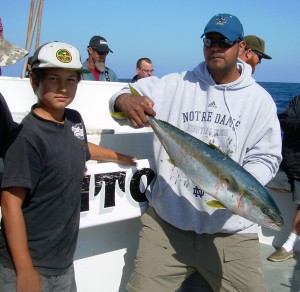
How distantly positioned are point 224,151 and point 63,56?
1.26m

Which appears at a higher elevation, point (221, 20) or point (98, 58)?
point (221, 20)

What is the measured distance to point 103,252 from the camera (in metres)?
3.11

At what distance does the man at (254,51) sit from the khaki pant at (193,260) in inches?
114

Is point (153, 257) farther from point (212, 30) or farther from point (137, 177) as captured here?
point (212, 30)

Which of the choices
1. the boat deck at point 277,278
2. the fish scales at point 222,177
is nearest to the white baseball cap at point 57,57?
the fish scales at point 222,177

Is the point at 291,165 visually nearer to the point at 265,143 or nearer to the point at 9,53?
the point at 265,143

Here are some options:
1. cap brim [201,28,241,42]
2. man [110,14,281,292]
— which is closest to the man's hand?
man [110,14,281,292]

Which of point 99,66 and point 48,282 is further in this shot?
point 99,66

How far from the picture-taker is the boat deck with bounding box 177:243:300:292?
3683 mm

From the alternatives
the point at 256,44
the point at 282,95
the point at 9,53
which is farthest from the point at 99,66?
the point at 282,95

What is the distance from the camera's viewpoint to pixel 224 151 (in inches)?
113

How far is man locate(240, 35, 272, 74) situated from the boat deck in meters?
2.32

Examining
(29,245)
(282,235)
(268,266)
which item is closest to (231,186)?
(29,245)

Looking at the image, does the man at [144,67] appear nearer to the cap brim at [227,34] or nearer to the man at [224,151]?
the man at [224,151]
